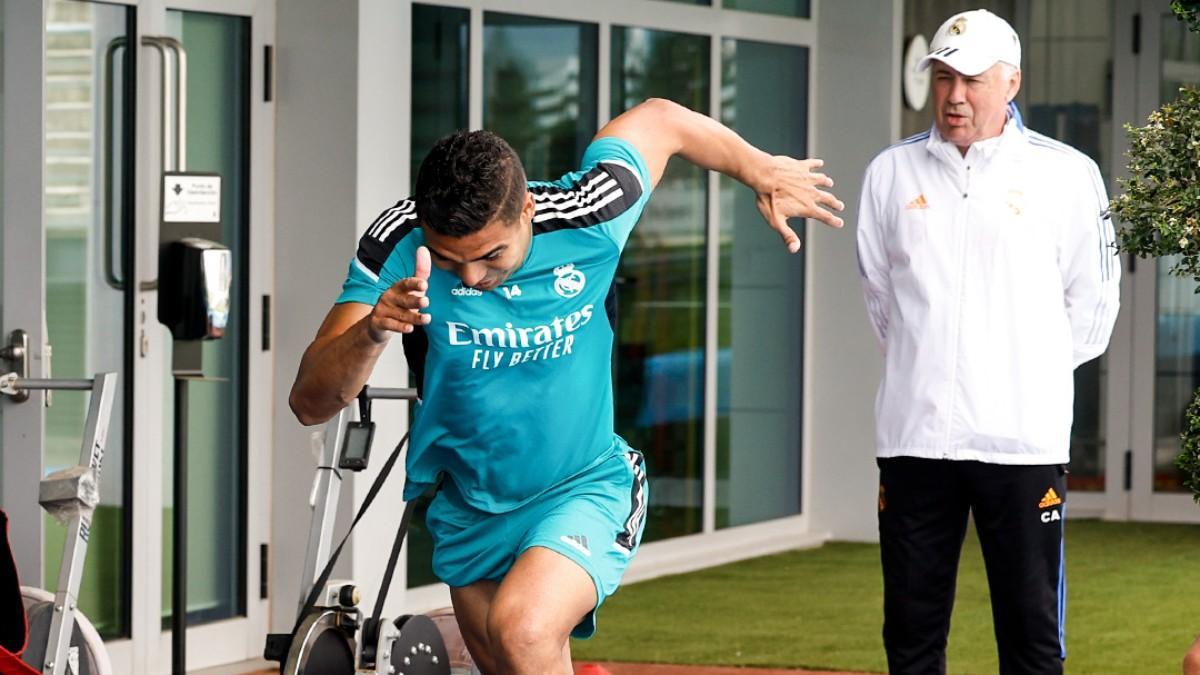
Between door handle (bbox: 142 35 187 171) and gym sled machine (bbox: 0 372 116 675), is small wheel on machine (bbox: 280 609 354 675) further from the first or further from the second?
door handle (bbox: 142 35 187 171)

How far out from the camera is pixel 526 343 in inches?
144

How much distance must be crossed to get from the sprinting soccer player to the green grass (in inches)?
116

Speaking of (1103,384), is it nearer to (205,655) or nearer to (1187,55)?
(1187,55)

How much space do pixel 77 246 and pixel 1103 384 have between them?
6.28 metres

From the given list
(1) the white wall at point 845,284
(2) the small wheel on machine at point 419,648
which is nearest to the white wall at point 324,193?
(2) the small wheel on machine at point 419,648

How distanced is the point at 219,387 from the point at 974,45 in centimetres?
321

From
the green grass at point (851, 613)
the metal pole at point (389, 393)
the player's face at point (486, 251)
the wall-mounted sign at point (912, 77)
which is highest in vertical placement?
the wall-mounted sign at point (912, 77)

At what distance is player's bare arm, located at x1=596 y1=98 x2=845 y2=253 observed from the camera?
3.97m

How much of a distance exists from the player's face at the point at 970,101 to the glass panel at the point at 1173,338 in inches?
235

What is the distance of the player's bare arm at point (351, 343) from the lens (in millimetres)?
3232

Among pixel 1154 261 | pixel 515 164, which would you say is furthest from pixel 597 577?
pixel 1154 261

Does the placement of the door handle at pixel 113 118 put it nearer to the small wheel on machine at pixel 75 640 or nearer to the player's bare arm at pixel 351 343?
the small wheel on machine at pixel 75 640

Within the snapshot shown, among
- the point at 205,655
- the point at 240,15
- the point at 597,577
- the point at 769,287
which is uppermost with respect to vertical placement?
the point at 240,15

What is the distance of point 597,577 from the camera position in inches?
146
